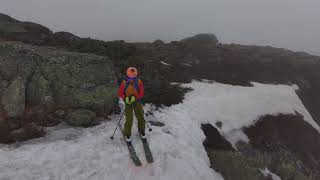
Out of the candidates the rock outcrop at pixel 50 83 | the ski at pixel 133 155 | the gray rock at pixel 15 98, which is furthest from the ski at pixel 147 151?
the gray rock at pixel 15 98

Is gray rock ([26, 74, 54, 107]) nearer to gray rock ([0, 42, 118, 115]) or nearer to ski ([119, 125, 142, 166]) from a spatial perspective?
gray rock ([0, 42, 118, 115])

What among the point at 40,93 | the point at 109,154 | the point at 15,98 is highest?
the point at 40,93

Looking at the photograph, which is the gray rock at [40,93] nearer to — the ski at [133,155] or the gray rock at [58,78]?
the gray rock at [58,78]

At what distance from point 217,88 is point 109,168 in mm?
13594

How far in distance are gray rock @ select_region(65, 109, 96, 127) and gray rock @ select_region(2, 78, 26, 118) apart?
1.96 metres

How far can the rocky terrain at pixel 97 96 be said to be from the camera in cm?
1395

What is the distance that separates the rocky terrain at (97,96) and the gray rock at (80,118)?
0.13 ft

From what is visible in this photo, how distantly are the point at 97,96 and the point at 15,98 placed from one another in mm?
3335

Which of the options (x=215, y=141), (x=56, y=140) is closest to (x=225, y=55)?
Result: (x=215, y=141)

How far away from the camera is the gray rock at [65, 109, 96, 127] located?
45.7 ft

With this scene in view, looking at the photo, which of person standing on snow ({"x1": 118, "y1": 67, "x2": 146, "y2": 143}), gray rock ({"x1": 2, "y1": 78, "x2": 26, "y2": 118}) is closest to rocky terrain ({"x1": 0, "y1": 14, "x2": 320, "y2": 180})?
gray rock ({"x1": 2, "y1": 78, "x2": 26, "y2": 118})

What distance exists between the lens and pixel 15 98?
47.0 ft

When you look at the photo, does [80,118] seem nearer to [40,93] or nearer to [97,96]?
[97,96]

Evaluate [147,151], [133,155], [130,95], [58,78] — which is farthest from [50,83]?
[147,151]
